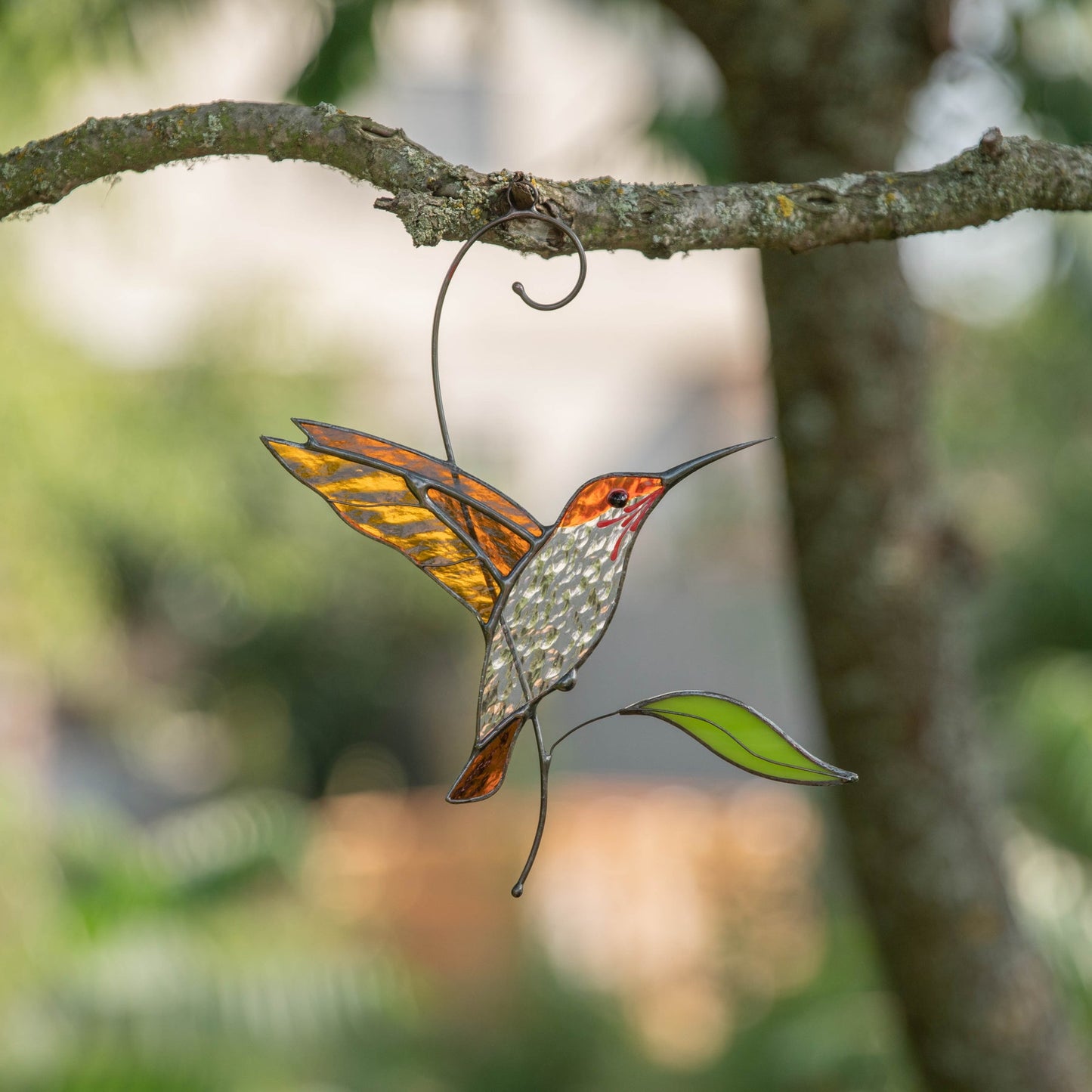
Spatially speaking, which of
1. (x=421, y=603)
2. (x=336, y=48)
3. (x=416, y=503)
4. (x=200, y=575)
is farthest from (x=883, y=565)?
(x=421, y=603)

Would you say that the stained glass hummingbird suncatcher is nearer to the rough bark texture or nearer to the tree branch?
the tree branch

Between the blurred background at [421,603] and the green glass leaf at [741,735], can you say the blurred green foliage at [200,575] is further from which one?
the green glass leaf at [741,735]

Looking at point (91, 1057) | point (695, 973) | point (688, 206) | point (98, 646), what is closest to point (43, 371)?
point (98, 646)

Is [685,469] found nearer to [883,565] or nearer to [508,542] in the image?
[508,542]

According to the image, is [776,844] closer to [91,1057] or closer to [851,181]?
[91,1057]

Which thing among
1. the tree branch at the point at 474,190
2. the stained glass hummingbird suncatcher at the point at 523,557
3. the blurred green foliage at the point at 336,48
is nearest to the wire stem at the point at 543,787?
the stained glass hummingbird suncatcher at the point at 523,557

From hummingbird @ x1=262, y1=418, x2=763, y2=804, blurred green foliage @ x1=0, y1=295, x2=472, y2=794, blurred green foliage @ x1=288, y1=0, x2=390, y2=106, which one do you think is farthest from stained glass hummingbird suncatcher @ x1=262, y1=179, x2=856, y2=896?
blurred green foliage @ x1=0, y1=295, x2=472, y2=794
